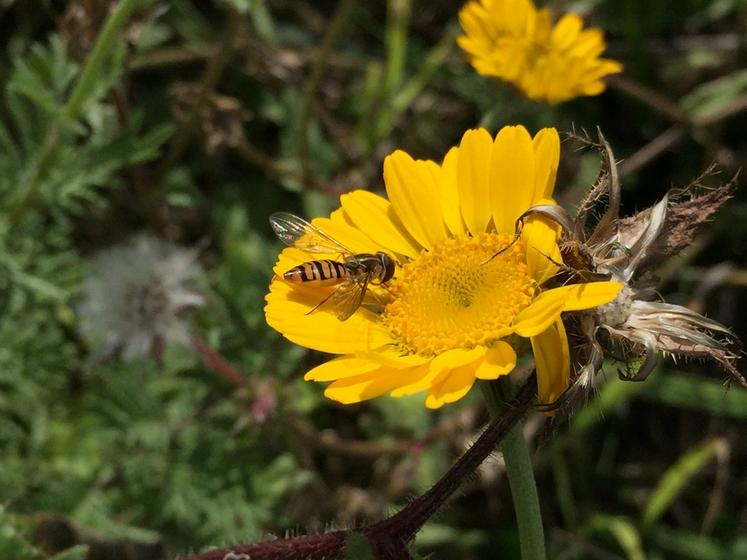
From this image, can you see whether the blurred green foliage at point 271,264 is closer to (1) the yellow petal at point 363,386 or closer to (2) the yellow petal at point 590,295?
(1) the yellow petal at point 363,386

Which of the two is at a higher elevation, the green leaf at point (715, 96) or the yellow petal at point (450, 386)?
the green leaf at point (715, 96)

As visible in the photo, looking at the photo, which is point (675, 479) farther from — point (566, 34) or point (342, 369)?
point (342, 369)

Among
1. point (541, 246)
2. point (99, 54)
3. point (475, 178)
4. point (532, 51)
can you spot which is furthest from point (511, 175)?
point (99, 54)

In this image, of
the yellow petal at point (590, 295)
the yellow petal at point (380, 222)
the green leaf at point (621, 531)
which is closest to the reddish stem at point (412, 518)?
the yellow petal at point (590, 295)

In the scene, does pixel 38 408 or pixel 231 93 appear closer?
pixel 38 408

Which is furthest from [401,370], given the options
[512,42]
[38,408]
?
[38,408]

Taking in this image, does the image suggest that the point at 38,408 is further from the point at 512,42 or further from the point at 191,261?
the point at 512,42

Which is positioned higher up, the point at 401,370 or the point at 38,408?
the point at 401,370
